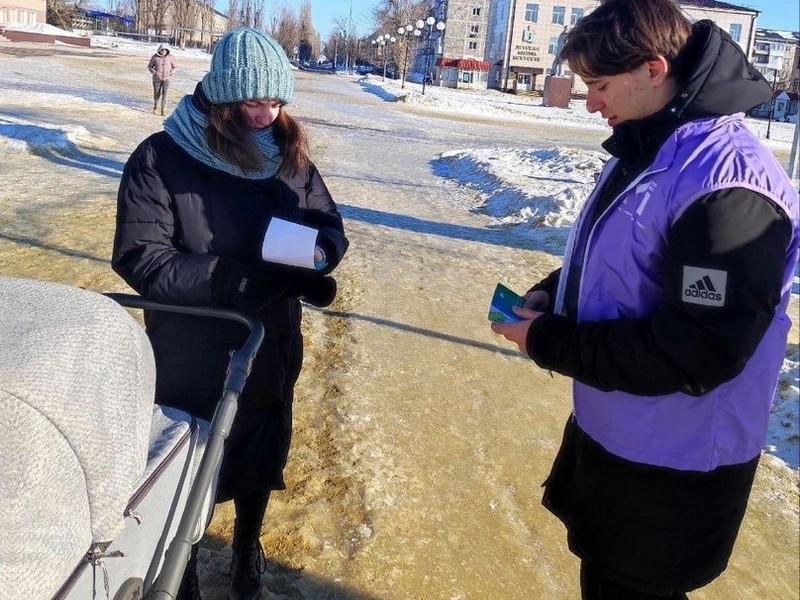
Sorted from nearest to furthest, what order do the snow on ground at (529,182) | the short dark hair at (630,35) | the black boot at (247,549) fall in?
the short dark hair at (630,35) < the black boot at (247,549) < the snow on ground at (529,182)

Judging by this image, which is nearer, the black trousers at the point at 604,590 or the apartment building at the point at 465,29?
the black trousers at the point at 604,590

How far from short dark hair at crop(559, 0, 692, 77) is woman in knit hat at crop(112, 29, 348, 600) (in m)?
0.92

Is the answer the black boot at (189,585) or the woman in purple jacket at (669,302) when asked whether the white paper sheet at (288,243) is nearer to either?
the woman in purple jacket at (669,302)

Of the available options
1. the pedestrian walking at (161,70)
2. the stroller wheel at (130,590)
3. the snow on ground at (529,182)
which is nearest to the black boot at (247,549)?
the stroller wheel at (130,590)

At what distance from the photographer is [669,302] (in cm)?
144

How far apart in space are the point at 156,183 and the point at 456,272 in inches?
195

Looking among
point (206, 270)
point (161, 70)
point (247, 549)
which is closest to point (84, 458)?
point (206, 270)

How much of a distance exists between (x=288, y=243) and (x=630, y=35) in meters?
1.04

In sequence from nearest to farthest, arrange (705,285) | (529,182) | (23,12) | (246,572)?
1. (705,285)
2. (246,572)
3. (529,182)
4. (23,12)

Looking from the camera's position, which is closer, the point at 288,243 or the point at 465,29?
the point at 288,243

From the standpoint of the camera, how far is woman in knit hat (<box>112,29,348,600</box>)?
2084 mm

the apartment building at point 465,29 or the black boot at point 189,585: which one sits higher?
the apartment building at point 465,29

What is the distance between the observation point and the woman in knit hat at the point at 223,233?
2084 millimetres

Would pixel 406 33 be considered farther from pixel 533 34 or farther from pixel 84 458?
pixel 84 458
